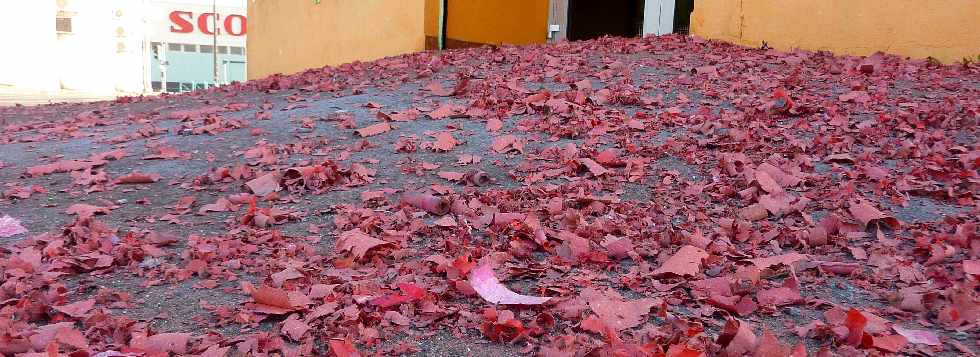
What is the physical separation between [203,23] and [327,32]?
26179 mm

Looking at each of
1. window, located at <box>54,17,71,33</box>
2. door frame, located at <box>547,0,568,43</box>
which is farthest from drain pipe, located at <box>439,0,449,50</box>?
window, located at <box>54,17,71,33</box>

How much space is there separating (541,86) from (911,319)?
3.59 meters

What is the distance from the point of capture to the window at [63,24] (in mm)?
20359

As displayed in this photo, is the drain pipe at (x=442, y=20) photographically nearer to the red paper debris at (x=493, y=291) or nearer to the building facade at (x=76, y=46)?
the red paper debris at (x=493, y=291)

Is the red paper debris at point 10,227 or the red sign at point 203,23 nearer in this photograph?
the red paper debris at point 10,227

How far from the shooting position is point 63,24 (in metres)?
20.5

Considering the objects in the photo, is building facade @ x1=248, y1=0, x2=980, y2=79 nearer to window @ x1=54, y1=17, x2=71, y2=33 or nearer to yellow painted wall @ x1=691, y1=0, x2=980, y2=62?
yellow painted wall @ x1=691, y1=0, x2=980, y2=62

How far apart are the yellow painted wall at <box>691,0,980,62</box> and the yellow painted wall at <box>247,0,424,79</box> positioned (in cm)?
364

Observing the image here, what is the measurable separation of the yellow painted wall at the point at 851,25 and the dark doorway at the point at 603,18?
420cm

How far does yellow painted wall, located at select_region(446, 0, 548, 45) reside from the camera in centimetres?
899

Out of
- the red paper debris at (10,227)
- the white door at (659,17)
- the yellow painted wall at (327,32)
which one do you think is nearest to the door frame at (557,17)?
the white door at (659,17)

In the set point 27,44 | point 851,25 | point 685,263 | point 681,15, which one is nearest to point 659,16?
point 681,15

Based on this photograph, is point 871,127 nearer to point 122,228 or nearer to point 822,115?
point 822,115

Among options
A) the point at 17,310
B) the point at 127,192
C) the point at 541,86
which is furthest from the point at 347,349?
the point at 541,86
